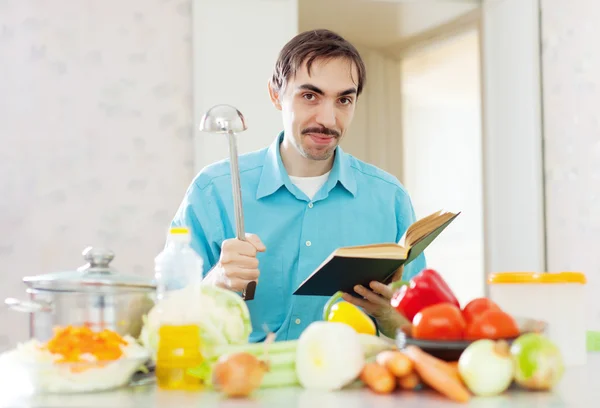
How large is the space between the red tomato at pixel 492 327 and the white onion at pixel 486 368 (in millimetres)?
64

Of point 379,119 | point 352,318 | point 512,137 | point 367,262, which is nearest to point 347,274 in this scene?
point 367,262

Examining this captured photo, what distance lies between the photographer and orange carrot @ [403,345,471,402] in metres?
1.13

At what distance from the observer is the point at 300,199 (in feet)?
7.54

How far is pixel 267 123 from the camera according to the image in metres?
4.25

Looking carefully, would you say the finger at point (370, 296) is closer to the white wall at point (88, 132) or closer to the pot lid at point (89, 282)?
A: the pot lid at point (89, 282)

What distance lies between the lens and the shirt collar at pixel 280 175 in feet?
7.50

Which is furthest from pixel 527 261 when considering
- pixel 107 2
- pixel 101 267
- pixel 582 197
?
pixel 101 267

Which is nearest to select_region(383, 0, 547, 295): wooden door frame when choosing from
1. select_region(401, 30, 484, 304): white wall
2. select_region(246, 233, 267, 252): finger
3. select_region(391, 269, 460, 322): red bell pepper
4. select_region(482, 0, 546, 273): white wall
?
select_region(482, 0, 546, 273): white wall

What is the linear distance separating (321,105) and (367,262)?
0.76m

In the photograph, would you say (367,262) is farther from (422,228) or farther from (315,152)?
(315,152)

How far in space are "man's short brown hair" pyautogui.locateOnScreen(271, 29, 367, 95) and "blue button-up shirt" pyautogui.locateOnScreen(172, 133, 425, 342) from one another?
241mm

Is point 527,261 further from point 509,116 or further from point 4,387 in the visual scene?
point 4,387

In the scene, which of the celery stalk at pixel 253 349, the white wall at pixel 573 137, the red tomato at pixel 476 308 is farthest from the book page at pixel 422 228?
the white wall at pixel 573 137

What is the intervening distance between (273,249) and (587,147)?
224 centimetres
